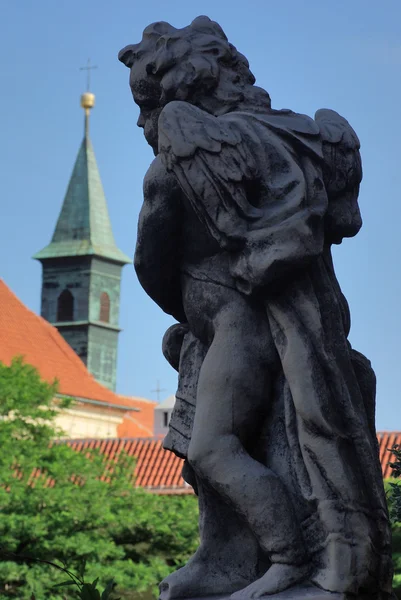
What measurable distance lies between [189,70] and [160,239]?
0.60 metres

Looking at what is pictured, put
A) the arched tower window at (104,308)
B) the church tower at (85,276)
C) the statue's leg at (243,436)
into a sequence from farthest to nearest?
the arched tower window at (104,308)
the church tower at (85,276)
the statue's leg at (243,436)

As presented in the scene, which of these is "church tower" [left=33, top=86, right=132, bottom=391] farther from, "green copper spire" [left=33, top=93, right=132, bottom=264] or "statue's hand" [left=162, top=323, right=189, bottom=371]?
"statue's hand" [left=162, top=323, right=189, bottom=371]

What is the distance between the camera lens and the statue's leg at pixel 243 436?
183 inches

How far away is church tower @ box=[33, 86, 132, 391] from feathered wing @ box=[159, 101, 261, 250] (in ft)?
247

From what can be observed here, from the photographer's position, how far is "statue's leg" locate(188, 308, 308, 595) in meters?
4.64

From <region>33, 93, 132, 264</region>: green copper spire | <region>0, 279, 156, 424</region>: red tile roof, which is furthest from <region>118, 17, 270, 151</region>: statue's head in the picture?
<region>33, 93, 132, 264</region>: green copper spire

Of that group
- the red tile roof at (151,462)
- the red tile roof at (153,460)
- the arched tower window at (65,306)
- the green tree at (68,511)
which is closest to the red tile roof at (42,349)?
the red tile roof at (153,460)

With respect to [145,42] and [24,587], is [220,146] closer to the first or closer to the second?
[145,42]

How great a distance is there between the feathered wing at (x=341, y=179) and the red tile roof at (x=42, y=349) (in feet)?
167

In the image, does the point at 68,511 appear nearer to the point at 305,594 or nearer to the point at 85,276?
the point at 305,594

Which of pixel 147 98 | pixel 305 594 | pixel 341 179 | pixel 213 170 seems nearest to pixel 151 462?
pixel 147 98

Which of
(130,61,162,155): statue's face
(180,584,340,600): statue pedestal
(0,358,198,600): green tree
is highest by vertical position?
(0,358,198,600): green tree

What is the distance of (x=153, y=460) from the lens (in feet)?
144

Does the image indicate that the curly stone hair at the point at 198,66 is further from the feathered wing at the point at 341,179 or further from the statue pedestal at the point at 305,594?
the statue pedestal at the point at 305,594
